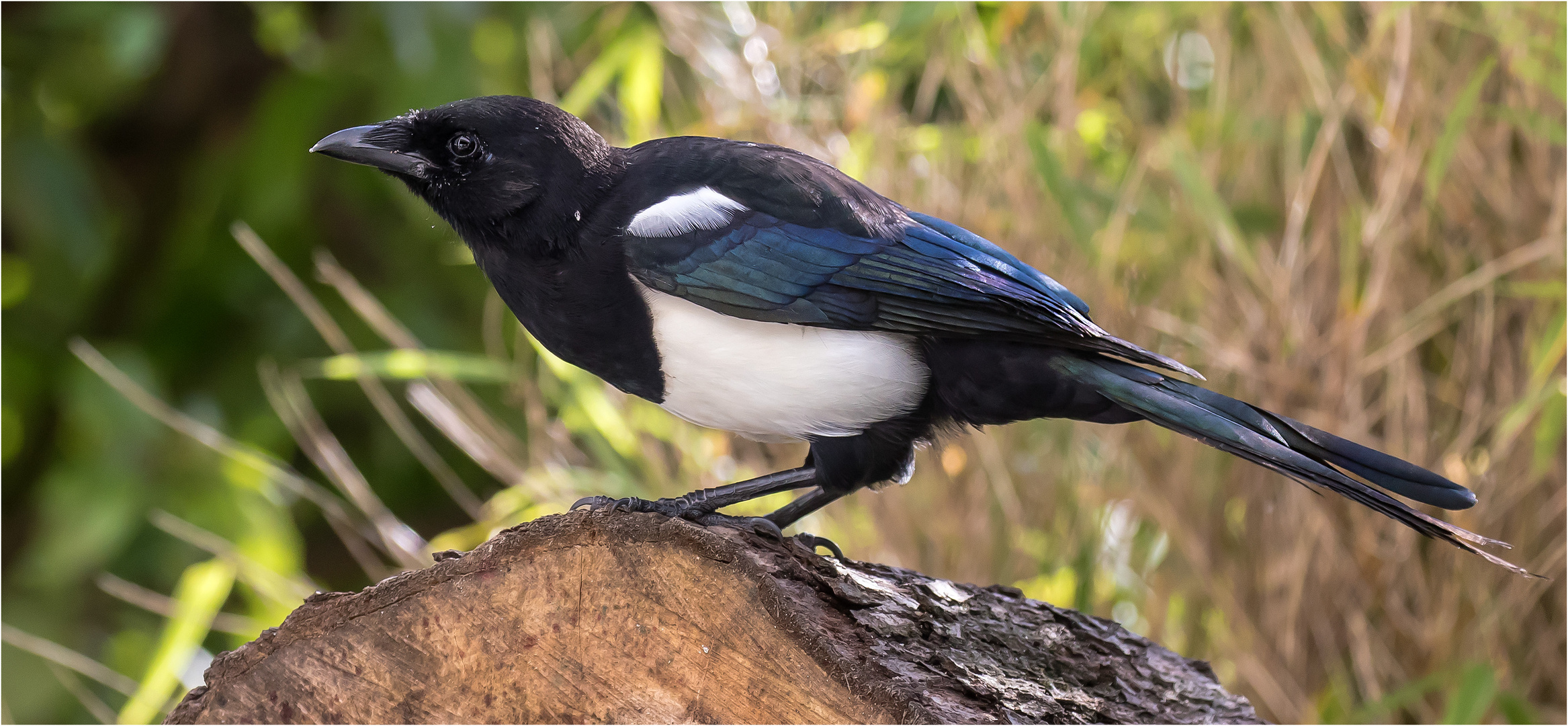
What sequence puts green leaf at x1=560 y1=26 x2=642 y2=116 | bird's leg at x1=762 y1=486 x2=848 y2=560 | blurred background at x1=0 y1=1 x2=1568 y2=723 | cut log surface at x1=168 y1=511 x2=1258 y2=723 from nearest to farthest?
cut log surface at x1=168 y1=511 x2=1258 y2=723
bird's leg at x1=762 y1=486 x2=848 y2=560
blurred background at x1=0 y1=1 x2=1568 y2=723
green leaf at x1=560 y1=26 x2=642 y2=116

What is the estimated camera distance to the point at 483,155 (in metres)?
1.41

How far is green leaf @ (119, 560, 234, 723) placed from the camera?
79.5 inches

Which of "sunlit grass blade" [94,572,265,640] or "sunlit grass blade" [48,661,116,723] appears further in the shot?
"sunlit grass blade" [48,661,116,723]

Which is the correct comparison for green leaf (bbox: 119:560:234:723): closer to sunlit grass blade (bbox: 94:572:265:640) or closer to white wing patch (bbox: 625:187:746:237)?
sunlit grass blade (bbox: 94:572:265:640)

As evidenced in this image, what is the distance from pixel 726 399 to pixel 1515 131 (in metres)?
1.53

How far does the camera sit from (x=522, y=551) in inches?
45.1

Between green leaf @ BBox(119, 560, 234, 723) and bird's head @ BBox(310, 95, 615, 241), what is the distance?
1021mm

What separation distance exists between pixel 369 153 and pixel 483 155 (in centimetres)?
13

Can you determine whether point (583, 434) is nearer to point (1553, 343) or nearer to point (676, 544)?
point (676, 544)

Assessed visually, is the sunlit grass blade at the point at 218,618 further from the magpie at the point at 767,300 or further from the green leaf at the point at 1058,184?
the green leaf at the point at 1058,184

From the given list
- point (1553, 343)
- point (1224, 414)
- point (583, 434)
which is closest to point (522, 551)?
point (1224, 414)

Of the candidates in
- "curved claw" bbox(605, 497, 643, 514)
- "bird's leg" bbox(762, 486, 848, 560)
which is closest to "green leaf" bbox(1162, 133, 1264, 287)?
"bird's leg" bbox(762, 486, 848, 560)

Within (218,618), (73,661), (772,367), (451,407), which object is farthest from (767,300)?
(218,618)

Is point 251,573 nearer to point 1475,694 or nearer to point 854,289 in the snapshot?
point 854,289
